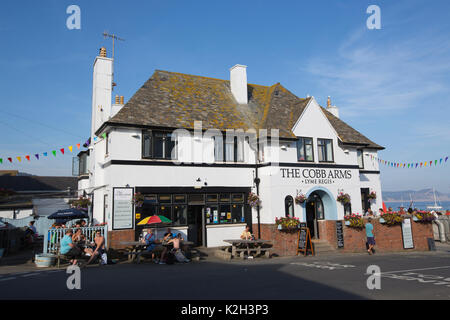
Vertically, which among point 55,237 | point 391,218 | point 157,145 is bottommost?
point 55,237

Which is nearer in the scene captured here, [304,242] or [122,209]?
[122,209]

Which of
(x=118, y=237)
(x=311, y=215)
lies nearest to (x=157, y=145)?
(x=118, y=237)

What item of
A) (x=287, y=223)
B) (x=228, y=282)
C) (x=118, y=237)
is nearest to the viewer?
(x=228, y=282)

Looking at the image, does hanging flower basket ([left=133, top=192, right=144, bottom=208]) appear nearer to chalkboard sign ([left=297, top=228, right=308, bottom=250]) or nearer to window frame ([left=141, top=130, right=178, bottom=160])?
window frame ([left=141, top=130, right=178, bottom=160])

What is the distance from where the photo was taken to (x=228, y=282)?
34.3 ft

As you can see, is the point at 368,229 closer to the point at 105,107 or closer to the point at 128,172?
the point at 128,172

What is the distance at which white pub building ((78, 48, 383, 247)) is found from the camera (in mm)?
17734

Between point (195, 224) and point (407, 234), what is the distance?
1438cm

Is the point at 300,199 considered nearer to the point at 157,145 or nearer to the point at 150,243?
the point at 157,145

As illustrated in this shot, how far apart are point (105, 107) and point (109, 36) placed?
218 inches

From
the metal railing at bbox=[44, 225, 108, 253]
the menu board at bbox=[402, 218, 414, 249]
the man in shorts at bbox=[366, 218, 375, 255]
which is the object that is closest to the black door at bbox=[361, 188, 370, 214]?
the menu board at bbox=[402, 218, 414, 249]

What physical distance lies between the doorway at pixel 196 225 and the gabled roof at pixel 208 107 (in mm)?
4764

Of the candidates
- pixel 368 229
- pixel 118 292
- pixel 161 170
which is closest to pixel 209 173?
pixel 161 170
